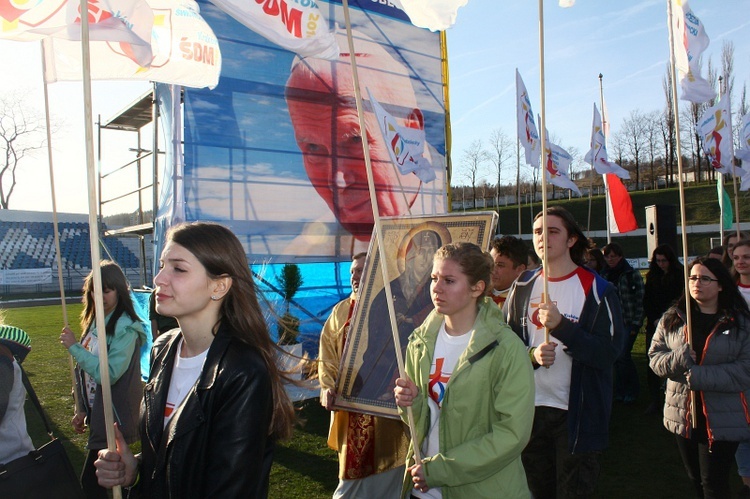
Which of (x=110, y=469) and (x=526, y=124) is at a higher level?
(x=526, y=124)

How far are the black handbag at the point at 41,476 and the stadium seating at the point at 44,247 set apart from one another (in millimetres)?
37047

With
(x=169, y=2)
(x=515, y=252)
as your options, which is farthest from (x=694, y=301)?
(x=169, y=2)

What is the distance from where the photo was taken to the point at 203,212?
7.11m

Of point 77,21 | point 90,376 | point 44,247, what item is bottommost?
point 90,376

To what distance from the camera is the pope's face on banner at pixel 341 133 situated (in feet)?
26.8

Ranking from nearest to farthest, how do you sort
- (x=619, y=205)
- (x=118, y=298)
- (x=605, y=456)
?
1. (x=118, y=298)
2. (x=605, y=456)
3. (x=619, y=205)

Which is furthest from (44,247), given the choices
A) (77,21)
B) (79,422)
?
(77,21)

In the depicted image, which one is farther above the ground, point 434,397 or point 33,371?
point 434,397

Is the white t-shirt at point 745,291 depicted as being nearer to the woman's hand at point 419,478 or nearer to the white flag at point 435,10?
the white flag at point 435,10

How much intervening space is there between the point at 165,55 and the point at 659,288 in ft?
19.6

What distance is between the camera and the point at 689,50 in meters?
5.56

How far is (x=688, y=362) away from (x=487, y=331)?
179 cm

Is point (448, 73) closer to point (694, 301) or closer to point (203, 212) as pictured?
point (203, 212)

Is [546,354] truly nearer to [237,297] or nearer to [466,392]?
[466,392]
